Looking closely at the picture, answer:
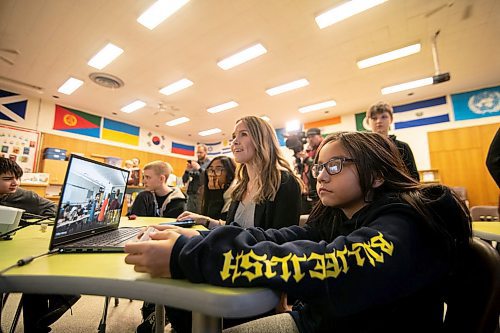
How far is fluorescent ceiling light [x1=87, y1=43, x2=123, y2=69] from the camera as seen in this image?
3941 millimetres

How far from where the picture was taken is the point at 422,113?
5852mm

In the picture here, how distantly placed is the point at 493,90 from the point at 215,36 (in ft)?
20.0

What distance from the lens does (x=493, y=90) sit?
17.0ft

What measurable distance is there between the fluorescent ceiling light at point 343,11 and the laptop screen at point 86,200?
336 cm

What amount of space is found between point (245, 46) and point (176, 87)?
211 centimetres

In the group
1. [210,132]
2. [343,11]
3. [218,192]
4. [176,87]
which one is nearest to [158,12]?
[176,87]

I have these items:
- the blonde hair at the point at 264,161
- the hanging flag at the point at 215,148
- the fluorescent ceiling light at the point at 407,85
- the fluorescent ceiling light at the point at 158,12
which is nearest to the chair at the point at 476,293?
the blonde hair at the point at 264,161

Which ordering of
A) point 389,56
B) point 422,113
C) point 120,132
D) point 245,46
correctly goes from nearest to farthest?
point 245,46 → point 389,56 → point 422,113 → point 120,132

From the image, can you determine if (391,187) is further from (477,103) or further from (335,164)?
(477,103)

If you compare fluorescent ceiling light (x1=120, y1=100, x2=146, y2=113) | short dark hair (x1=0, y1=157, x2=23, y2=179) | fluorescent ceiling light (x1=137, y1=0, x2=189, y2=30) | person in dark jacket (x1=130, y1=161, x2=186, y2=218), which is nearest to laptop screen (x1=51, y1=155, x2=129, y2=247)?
person in dark jacket (x1=130, y1=161, x2=186, y2=218)

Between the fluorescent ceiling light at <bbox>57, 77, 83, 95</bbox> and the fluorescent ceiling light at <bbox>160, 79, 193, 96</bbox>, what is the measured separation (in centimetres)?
170

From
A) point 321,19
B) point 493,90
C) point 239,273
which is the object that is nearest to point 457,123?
point 493,90

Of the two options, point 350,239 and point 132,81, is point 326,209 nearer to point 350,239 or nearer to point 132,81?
point 350,239

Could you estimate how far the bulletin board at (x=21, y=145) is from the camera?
5.20m
